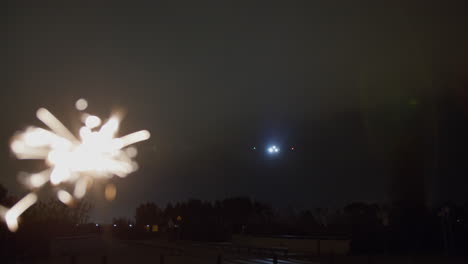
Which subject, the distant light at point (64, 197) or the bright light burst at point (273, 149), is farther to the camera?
the distant light at point (64, 197)

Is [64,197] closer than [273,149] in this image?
No

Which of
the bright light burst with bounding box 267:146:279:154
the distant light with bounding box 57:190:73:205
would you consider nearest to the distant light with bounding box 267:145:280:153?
the bright light burst with bounding box 267:146:279:154

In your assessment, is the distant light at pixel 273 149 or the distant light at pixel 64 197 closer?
the distant light at pixel 273 149

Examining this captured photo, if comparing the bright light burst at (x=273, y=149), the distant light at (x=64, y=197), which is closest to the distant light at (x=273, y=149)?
the bright light burst at (x=273, y=149)

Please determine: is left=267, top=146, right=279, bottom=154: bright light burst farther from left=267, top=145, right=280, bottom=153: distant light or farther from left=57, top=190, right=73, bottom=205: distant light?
left=57, top=190, right=73, bottom=205: distant light

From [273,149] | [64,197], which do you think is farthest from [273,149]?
[64,197]

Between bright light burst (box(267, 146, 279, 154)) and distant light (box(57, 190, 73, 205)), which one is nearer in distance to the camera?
bright light burst (box(267, 146, 279, 154))

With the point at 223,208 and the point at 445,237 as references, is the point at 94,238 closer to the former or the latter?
the point at 445,237

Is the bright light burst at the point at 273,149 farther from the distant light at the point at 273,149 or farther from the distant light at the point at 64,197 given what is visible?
the distant light at the point at 64,197

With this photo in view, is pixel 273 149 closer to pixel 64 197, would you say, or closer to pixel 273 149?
pixel 273 149

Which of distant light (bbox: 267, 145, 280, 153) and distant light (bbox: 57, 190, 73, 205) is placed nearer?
distant light (bbox: 267, 145, 280, 153)

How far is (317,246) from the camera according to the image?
34469mm

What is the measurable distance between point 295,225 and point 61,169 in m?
24.4

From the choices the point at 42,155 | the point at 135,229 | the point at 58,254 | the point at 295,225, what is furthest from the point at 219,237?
the point at 42,155
